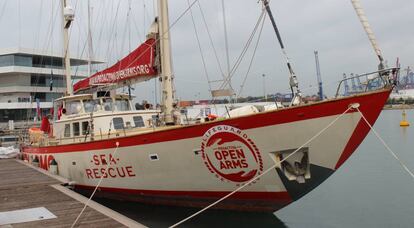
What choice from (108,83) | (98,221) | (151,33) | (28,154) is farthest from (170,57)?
(28,154)

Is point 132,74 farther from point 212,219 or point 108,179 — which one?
point 212,219

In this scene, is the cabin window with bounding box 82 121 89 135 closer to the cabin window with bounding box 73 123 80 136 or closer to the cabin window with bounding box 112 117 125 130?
the cabin window with bounding box 73 123 80 136

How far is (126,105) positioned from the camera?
15445 mm

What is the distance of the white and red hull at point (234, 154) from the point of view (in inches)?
359

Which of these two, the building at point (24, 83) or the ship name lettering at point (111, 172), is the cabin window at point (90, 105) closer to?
the ship name lettering at point (111, 172)

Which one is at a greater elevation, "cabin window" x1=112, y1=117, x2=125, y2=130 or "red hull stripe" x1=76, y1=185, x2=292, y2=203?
"cabin window" x1=112, y1=117, x2=125, y2=130

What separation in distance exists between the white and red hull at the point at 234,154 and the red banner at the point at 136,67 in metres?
2.60

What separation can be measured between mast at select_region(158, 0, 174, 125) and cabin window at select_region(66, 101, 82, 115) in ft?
13.4

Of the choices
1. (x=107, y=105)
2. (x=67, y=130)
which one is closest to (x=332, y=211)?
(x=107, y=105)

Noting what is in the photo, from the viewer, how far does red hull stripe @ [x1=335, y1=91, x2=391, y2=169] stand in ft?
28.8

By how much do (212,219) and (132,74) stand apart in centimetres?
531

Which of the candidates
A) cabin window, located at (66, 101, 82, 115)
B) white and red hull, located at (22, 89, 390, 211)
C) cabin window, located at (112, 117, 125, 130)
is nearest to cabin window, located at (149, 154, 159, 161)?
white and red hull, located at (22, 89, 390, 211)

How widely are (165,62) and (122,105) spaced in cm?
339

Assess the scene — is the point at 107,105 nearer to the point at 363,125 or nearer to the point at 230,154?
the point at 230,154
